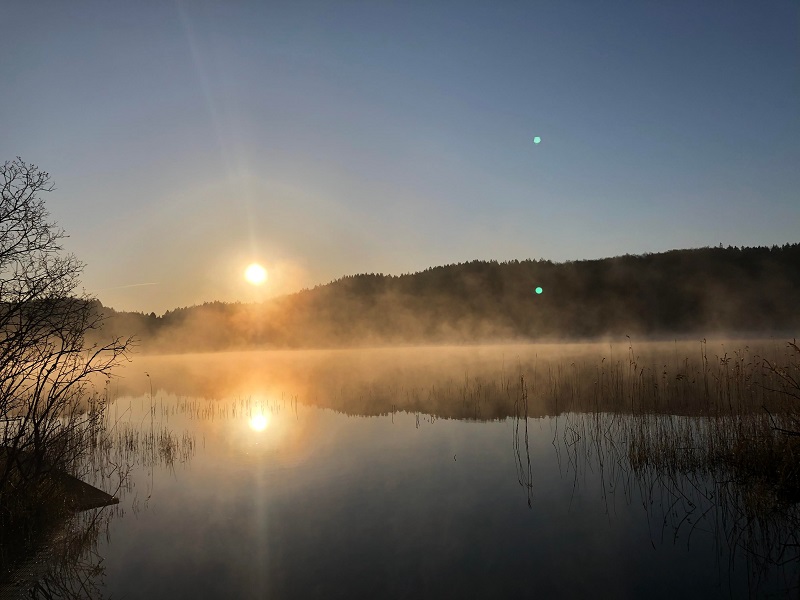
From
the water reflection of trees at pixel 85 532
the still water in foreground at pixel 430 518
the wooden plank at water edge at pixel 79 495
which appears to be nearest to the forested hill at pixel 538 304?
the still water in foreground at pixel 430 518

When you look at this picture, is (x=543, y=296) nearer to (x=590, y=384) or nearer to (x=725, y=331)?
(x=725, y=331)

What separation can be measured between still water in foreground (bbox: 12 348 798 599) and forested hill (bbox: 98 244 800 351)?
45.6 meters

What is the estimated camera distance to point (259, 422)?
579 inches

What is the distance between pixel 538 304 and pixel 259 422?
188 feet

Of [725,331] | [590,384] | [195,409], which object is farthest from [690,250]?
[195,409]

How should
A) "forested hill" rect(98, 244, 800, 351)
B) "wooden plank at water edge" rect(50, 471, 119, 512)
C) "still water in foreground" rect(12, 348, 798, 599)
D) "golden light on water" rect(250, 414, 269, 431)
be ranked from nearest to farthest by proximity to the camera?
1. "still water in foreground" rect(12, 348, 798, 599)
2. "wooden plank at water edge" rect(50, 471, 119, 512)
3. "golden light on water" rect(250, 414, 269, 431)
4. "forested hill" rect(98, 244, 800, 351)

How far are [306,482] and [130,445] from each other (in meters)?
5.59

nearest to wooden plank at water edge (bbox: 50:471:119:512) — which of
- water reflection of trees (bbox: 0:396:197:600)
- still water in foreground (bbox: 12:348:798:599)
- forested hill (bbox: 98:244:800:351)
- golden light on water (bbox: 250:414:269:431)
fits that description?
water reflection of trees (bbox: 0:396:197:600)

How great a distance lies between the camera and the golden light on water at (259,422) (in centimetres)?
1387

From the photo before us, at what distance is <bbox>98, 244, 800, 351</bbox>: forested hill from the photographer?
177 ft

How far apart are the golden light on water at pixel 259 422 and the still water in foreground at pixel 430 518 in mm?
909

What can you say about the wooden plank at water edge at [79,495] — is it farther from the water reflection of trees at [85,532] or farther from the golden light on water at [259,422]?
the golden light on water at [259,422]

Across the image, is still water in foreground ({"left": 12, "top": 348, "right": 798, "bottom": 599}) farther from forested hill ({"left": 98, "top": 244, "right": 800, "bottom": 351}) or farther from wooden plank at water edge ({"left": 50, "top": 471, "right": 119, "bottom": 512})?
forested hill ({"left": 98, "top": 244, "right": 800, "bottom": 351})

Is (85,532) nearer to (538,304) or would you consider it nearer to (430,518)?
(430,518)
